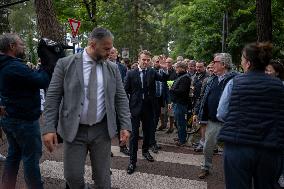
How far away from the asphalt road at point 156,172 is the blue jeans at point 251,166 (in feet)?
8.16

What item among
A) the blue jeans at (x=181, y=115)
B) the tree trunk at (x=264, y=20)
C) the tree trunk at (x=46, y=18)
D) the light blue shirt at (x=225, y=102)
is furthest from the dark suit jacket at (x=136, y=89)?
the tree trunk at (x=46, y=18)

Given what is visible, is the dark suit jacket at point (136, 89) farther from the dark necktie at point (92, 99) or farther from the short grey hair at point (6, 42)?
the dark necktie at point (92, 99)

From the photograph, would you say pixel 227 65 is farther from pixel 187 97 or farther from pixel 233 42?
pixel 233 42

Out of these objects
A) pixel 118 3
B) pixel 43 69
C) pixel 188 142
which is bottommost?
pixel 188 142

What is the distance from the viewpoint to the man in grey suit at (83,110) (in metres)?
3.92

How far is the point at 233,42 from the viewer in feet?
56.2

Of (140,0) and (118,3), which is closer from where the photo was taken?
(118,3)

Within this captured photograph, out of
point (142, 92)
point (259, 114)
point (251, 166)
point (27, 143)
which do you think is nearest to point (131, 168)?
point (142, 92)

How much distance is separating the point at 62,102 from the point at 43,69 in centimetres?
58

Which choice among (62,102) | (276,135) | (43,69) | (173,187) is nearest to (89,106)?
(62,102)

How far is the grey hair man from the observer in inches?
243

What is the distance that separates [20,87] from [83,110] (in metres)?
0.99

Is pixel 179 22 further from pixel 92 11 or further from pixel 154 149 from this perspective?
pixel 154 149

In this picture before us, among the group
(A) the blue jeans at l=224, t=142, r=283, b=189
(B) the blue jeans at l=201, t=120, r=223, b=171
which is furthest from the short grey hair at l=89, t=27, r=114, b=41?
(B) the blue jeans at l=201, t=120, r=223, b=171
